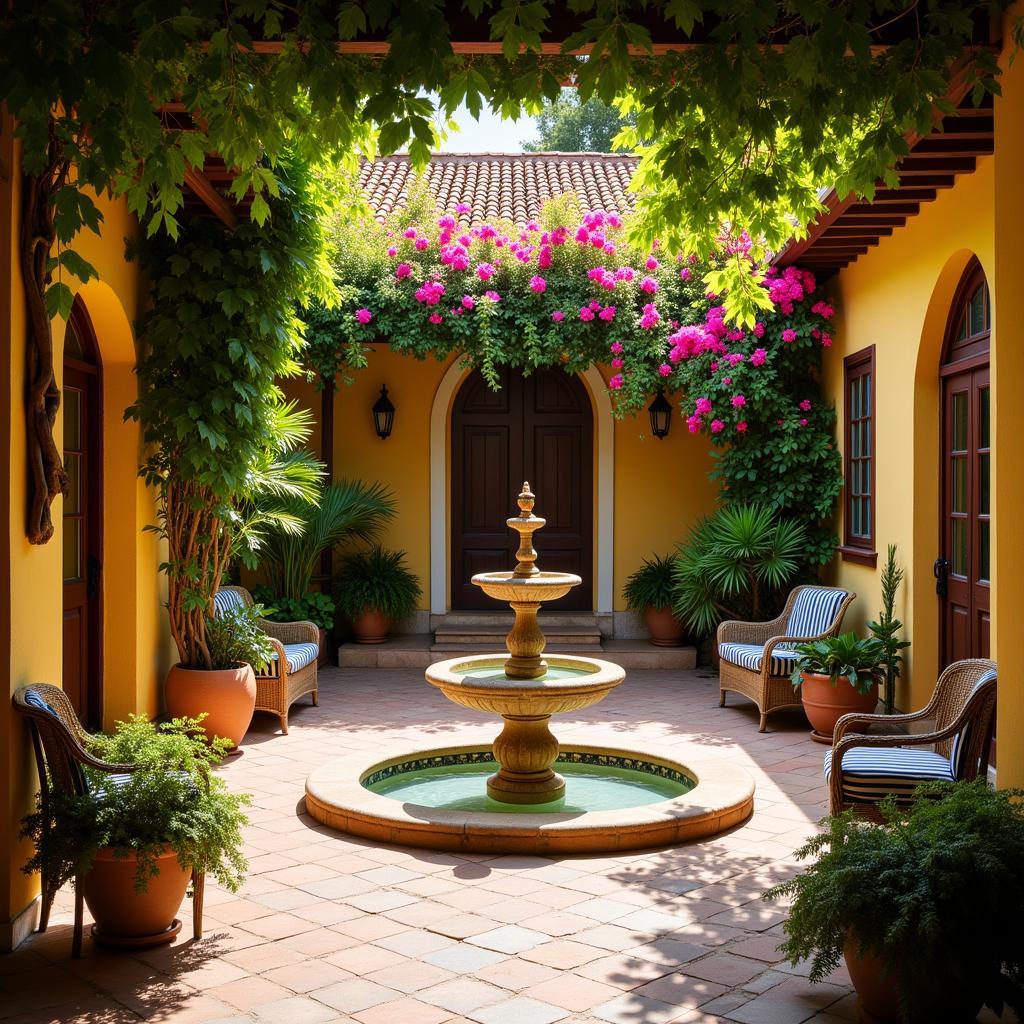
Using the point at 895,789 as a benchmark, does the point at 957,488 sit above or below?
above

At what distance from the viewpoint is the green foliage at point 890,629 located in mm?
7777

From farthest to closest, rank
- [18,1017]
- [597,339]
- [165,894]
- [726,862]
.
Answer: [597,339], [726,862], [165,894], [18,1017]

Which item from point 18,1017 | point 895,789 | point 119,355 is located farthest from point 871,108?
point 119,355

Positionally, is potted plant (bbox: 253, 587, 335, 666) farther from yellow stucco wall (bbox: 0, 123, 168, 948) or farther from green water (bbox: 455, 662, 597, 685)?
green water (bbox: 455, 662, 597, 685)

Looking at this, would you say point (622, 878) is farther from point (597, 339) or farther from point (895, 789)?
point (597, 339)

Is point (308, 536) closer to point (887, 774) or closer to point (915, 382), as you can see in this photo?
point (915, 382)

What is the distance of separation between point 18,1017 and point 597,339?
7921mm

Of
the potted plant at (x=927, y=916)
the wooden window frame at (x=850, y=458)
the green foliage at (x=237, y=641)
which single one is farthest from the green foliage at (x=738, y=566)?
the potted plant at (x=927, y=916)

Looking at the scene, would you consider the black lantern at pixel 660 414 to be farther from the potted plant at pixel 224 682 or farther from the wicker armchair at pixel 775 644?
the potted plant at pixel 224 682

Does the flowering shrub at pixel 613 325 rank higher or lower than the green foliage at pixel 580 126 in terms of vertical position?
lower

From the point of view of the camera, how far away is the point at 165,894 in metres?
4.10

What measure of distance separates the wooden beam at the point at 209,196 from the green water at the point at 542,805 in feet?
11.3

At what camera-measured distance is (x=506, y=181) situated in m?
14.2

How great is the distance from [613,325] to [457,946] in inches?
280
